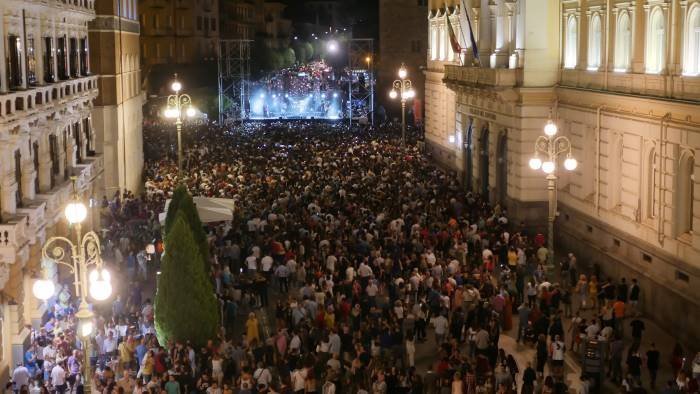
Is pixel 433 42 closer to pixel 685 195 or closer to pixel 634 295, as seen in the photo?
pixel 685 195

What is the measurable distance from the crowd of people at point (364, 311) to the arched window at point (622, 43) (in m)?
6.37

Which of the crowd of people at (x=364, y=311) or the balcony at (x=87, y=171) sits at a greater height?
the balcony at (x=87, y=171)

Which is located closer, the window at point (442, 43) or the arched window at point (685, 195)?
the arched window at point (685, 195)

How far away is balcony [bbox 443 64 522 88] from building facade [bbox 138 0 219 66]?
42794mm

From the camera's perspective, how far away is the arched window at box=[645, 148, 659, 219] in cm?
3080

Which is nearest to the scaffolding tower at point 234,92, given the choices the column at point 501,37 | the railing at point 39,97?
the column at point 501,37

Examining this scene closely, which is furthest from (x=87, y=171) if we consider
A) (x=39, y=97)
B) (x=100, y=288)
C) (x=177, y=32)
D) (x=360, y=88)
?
(x=360, y=88)

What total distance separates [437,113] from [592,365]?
42.6 m

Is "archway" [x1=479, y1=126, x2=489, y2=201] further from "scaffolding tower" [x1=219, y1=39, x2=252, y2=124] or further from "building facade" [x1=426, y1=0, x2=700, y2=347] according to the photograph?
"scaffolding tower" [x1=219, y1=39, x2=252, y2=124]

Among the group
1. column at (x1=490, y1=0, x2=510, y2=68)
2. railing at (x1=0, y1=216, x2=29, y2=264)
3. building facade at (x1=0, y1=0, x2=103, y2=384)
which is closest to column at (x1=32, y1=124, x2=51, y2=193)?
building facade at (x1=0, y1=0, x2=103, y2=384)

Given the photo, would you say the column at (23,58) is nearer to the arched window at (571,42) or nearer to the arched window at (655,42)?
the arched window at (655,42)

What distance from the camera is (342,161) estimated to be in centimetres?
5644

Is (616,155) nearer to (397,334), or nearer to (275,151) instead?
→ (397,334)

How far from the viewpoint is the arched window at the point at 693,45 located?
28.6 metres
